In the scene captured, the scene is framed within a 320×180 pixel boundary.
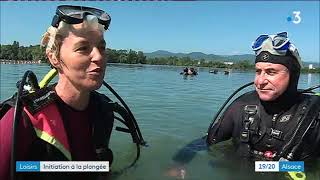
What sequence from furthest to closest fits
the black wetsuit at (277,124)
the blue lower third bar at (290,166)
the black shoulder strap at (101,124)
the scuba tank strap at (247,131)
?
the scuba tank strap at (247,131) < the black wetsuit at (277,124) < the blue lower third bar at (290,166) < the black shoulder strap at (101,124)

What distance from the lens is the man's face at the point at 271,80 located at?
13.9 ft

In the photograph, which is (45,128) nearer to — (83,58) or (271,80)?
(83,58)

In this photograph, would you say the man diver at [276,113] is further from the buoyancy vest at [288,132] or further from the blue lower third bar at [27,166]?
the blue lower third bar at [27,166]

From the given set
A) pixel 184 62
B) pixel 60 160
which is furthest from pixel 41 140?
pixel 184 62

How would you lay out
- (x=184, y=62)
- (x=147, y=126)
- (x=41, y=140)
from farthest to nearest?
(x=184, y=62)
(x=147, y=126)
(x=41, y=140)

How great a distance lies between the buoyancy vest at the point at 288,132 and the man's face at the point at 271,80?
0.36 meters

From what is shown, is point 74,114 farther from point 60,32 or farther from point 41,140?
point 60,32

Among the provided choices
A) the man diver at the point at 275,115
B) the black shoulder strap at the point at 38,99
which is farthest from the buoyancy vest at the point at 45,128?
the man diver at the point at 275,115

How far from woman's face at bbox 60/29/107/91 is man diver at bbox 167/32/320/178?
1.91m

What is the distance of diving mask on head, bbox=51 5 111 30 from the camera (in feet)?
8.80

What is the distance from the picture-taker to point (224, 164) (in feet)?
15.5

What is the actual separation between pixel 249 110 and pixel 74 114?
2.44 metres
